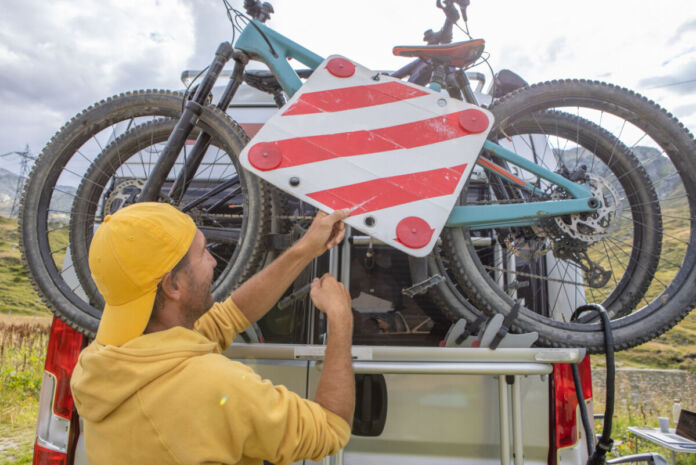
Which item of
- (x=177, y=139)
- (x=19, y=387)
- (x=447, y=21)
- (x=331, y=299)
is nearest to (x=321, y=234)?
(x=331, y=299)

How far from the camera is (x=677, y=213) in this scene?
7.09 ft

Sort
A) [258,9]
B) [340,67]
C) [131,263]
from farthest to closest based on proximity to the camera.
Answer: [258,9]
[340,67]
[131,263]

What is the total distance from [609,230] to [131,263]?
210 cm

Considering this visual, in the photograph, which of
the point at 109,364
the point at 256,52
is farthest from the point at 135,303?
the point at 256,52

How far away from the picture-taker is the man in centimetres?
102

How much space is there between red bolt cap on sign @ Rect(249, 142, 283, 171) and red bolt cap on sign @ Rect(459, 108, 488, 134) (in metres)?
0.80

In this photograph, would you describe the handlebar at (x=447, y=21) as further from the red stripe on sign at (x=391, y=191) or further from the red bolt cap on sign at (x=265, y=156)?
the red bolt cap on sign at (x=265, y=156)

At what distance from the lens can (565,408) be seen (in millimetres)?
1641

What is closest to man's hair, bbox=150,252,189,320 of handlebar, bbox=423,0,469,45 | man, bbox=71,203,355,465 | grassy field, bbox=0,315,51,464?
man, bbox=71,203,355,465

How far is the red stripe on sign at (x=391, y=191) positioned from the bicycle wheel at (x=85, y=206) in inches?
20.4

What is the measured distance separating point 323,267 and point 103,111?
1.48 metres

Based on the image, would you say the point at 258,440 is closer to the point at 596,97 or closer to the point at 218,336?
the point at 218,336

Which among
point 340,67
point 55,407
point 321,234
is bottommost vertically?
point 55,407

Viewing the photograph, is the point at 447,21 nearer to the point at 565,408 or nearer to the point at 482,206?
the point at 482,206
